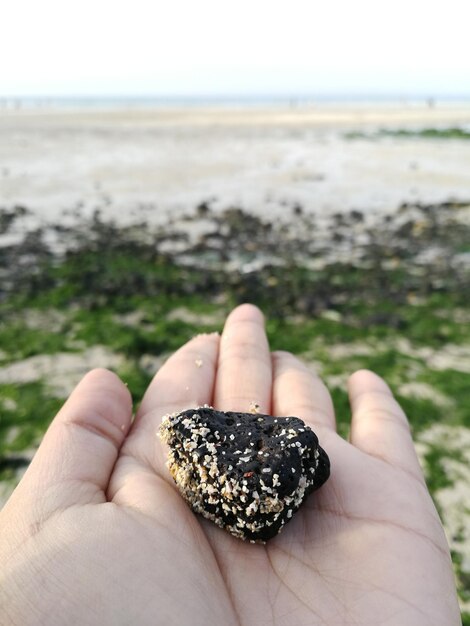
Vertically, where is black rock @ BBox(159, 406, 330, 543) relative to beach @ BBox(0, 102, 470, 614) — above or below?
above

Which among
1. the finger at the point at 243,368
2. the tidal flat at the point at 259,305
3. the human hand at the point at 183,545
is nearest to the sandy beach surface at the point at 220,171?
the tidal flat at the point at 259,305

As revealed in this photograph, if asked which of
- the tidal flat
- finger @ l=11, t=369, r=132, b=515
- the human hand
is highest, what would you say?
finger @ l=11, t=369, r=132, b=515

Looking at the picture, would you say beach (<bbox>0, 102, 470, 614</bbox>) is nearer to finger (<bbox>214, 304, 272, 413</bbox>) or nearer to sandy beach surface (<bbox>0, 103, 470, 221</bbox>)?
sandy beach surface (<bbox>0, 103, 470, 221</bbox>)

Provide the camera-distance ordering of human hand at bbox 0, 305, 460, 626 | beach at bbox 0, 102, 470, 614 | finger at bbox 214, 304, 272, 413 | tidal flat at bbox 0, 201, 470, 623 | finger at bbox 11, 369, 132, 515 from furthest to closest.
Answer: beach at bbox 0, 102, 470, 614 < tidal flat at bbox 0, 201, 470, 623 < finger at bbox 214, 304, 272, 413 < finger at bbox 11, 369, 132, 515 < human hand at bbox 0, 305, 460, 626

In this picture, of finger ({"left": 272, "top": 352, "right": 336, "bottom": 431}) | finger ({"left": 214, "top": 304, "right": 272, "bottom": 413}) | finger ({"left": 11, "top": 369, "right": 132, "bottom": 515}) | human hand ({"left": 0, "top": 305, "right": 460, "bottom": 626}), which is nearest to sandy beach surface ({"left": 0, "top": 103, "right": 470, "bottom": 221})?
finger ({"left": 214, "top": 304, "right": 272, "bottom": 413})

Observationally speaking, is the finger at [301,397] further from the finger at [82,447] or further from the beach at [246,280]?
the beach at [246,280]

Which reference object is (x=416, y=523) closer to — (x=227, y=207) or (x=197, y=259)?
(x=197, y=259)

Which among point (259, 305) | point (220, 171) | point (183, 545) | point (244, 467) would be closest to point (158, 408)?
point (244, 467)

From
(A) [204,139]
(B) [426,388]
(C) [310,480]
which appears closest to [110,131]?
(A) [204,139]
